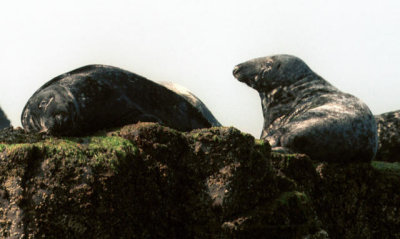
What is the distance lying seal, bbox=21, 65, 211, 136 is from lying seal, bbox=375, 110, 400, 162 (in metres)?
4.34

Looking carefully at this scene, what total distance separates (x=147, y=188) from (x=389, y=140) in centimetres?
596

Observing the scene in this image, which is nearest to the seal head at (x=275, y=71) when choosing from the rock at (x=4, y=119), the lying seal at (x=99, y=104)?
the lying seal at (x=99, y=104)

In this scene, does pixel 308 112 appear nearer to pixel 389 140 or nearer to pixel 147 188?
pixel 147 188

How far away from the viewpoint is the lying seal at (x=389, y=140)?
300 inches

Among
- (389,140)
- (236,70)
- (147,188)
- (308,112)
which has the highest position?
(236,70)

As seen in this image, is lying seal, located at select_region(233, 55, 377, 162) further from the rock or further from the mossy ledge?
the rock

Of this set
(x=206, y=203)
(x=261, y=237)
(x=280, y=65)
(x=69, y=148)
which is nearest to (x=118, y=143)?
(x=69, y=148)

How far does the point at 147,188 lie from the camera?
125 inches

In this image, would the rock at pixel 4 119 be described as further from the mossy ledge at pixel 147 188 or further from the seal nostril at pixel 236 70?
the mossy ledge at pixel 147 188

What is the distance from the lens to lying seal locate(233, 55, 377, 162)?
5078 millimetres

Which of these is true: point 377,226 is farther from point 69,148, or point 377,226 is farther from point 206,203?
point 69,148

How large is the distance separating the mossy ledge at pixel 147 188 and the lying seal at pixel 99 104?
0.98 ft

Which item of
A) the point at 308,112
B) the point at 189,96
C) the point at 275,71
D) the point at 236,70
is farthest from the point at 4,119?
the point at 308,112

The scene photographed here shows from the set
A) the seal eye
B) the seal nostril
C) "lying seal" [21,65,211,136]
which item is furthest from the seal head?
the seal eye
